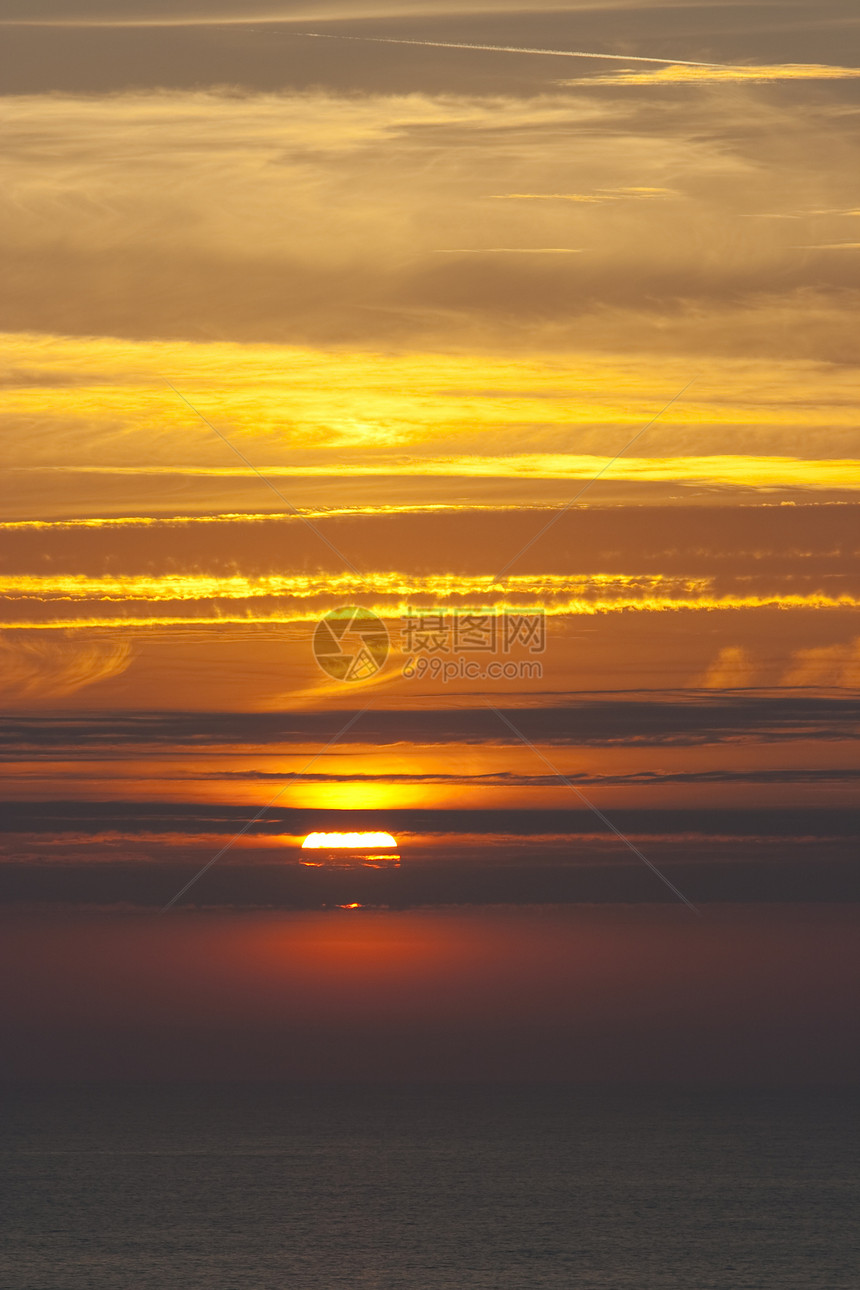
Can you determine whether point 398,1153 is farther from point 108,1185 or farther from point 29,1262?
point 29,1262

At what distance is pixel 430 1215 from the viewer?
118875 millimetres

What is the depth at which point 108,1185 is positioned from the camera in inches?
5118

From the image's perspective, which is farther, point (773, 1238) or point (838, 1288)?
point (773, 1238)

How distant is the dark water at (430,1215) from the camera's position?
9400 cm

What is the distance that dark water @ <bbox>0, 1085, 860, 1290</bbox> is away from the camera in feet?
308

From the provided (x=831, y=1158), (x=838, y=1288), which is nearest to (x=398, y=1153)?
(x=831, y=1158)

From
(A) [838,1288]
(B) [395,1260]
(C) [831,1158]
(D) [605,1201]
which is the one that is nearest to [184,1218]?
(B) [395,1260]

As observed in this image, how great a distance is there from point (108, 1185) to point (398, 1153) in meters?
48.1

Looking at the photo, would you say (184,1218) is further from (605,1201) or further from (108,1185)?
(605,1201)

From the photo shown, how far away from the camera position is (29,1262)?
96.6 m

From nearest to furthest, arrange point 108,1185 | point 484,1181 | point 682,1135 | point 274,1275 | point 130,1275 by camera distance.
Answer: point 130,1275 < point 274,1275 < point 108,1185 < point 484,1181 < point 682,1135

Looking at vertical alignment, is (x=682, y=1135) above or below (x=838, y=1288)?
above

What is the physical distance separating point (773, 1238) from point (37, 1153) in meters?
93.3

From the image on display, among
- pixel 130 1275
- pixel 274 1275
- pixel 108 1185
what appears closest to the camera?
pixel 130 1275
